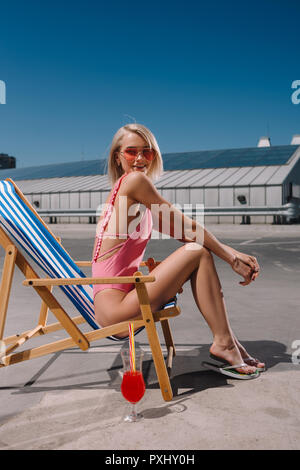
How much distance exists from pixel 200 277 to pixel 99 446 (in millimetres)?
1217

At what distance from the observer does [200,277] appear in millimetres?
2986

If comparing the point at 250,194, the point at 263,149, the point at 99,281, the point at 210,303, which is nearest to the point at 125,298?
the point at 99,281

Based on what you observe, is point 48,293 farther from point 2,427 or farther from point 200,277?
point 200,277

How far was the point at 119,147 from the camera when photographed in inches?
129

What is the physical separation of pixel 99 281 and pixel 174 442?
0.91 metres

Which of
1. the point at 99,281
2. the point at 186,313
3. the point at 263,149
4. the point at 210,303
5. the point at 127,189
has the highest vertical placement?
the point at 263,149

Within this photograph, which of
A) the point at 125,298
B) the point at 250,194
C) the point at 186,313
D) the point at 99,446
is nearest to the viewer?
the point at 99,446

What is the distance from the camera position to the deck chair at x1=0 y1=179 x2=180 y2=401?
8.93 ft

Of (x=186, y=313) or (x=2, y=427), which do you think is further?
(x=186, y=313)

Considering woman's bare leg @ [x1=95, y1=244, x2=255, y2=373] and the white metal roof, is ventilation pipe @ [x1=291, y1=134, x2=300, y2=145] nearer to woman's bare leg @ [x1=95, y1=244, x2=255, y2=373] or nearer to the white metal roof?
the white metal roof

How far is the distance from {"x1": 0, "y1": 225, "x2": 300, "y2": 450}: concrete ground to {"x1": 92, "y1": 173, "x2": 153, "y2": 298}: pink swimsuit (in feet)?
2.17

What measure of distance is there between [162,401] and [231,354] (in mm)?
615
